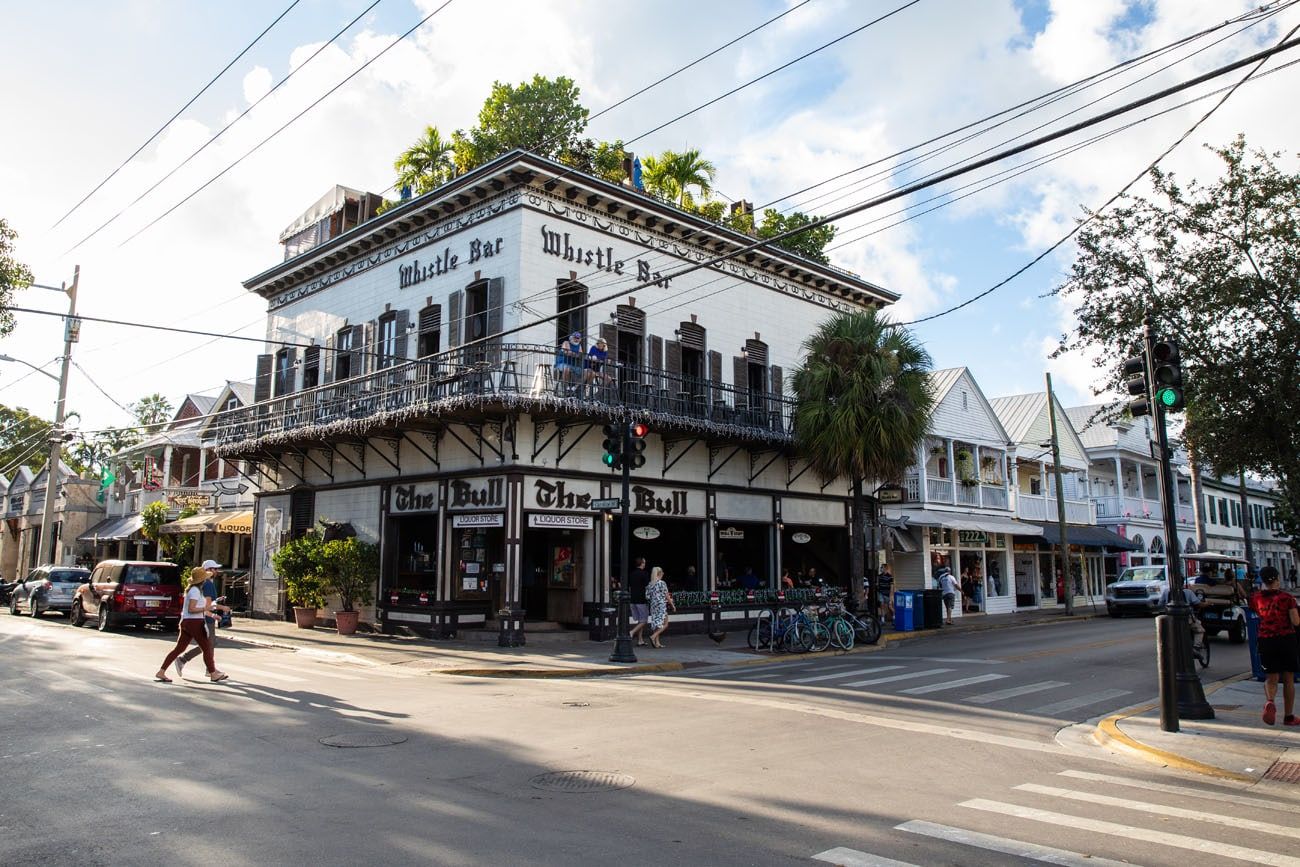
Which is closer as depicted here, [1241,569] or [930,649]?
[930,649]

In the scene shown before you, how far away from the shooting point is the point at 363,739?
8.86 m

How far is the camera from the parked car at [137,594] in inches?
893

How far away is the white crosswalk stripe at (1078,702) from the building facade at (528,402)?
11126 millimetres

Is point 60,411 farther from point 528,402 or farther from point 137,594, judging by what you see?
point 528,402

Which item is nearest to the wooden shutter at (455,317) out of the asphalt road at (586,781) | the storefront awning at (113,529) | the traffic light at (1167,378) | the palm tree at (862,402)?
the palm tree at (862,402)

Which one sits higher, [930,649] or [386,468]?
[386,468]

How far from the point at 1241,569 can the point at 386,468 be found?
25.9 meters

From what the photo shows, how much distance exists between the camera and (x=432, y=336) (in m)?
23.8

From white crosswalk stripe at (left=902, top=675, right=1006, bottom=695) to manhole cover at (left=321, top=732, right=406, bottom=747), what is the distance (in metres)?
7.53

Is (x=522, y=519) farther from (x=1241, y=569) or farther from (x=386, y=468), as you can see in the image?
(x=1241, y=569)

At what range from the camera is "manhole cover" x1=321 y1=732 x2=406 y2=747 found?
8609mm

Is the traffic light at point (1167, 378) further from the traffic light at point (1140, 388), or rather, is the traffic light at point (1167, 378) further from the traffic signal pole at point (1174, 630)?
the traffic light at point (1140, 388)

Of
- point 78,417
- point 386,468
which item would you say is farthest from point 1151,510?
point 78,417

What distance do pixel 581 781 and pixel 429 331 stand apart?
59.5 ft
